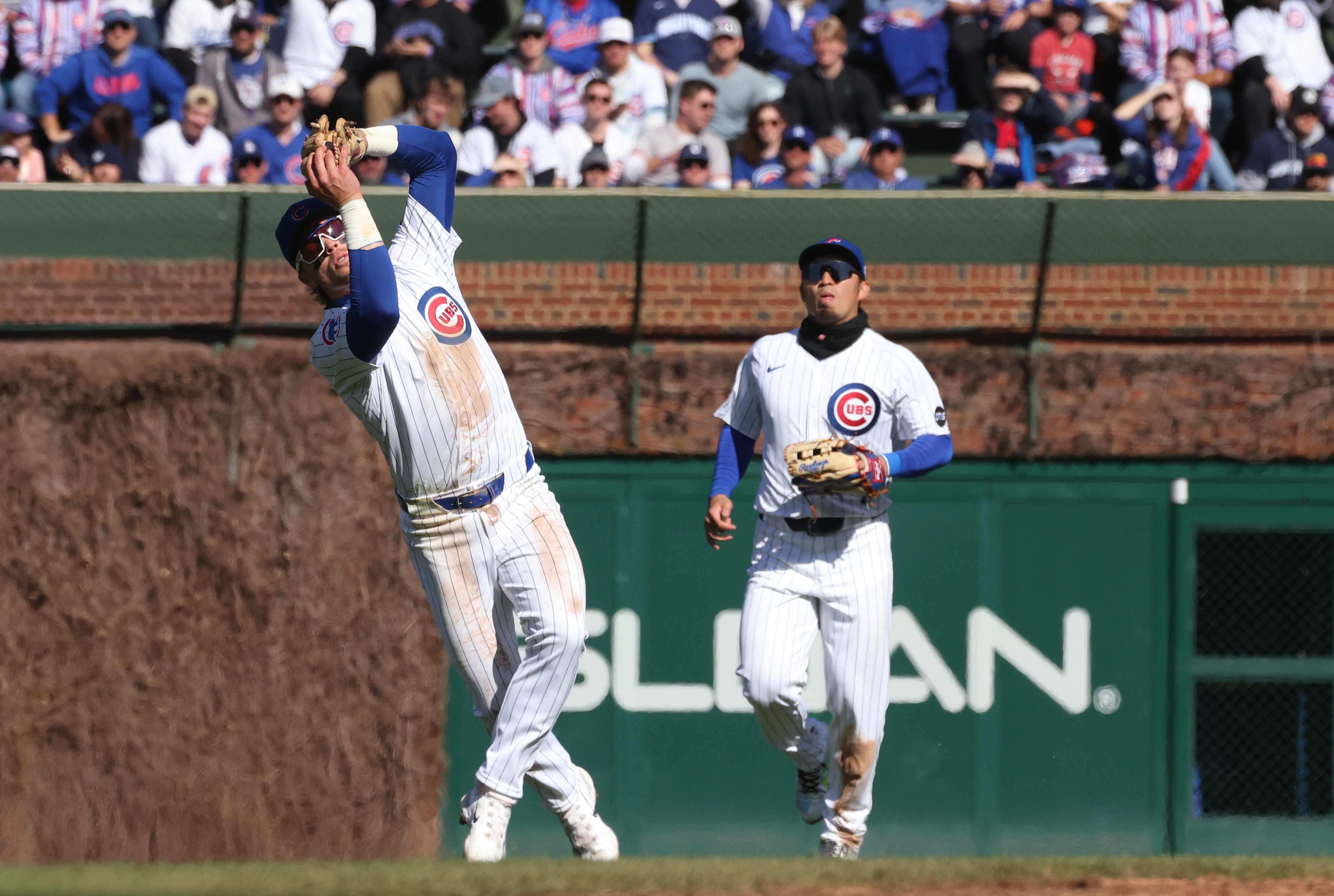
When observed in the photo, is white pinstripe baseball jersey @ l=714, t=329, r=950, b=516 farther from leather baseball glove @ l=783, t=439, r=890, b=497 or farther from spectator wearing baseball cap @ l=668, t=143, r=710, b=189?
spectator wearing baseball cap @ l=668, t=143, r=710, b=189

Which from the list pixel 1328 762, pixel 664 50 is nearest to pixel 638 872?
pixel 1328 762

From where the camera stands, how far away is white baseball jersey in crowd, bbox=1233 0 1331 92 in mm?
10719

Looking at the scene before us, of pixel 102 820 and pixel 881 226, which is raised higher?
pixel 881 226

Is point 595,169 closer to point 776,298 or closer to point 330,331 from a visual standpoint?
point 776,298

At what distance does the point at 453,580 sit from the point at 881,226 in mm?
4811

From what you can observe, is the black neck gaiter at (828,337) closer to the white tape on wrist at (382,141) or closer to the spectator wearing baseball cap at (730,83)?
the white tape on wrist at (382,141)

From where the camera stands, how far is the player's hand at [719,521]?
5773 mm

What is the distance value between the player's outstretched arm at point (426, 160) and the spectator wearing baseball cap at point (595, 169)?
4519 millimetres

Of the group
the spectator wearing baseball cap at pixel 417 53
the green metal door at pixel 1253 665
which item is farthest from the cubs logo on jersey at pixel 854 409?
the spectator wearing baseball cap at pixel 417 53

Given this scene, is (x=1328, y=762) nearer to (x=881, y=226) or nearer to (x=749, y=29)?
(x=881, y=226)

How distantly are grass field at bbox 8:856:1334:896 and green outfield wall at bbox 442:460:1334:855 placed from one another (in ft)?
14.1

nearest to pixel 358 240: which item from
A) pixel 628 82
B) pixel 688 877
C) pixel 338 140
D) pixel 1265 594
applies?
pixel 338 140

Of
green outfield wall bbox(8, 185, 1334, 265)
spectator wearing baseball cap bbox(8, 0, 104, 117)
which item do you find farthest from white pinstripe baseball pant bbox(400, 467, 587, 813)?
spectator wearing baseball cap bbox(8, 0, 104, 117)

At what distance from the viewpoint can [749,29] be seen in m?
11.0
